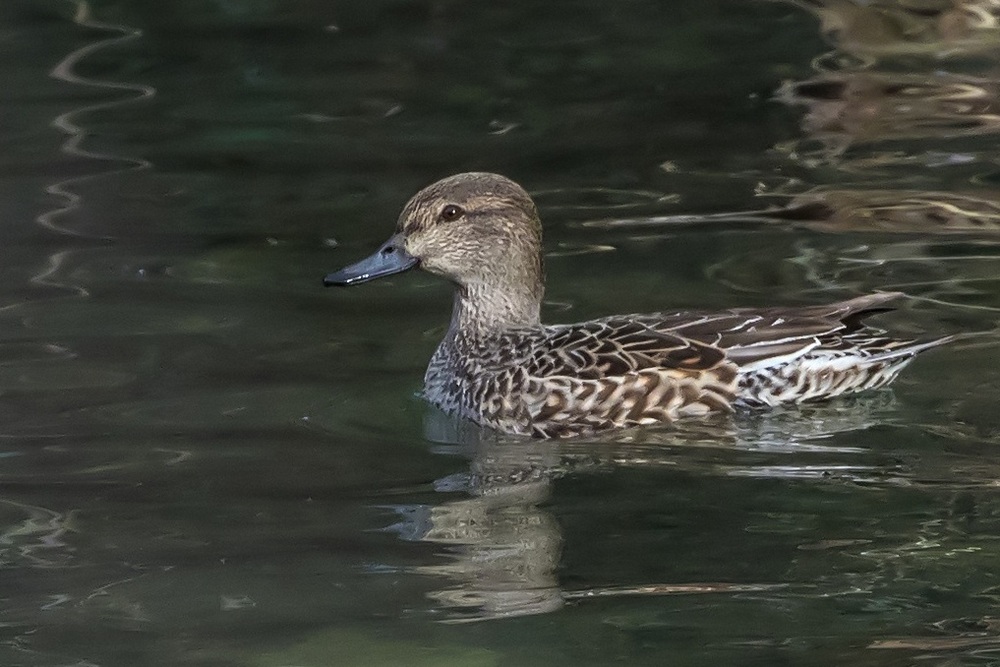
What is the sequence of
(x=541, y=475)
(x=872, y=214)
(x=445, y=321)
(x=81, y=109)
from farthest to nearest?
1. (x=81, y=109)
2. (x=872, y=214)
3. (x=445, y=321)
4. (x=541, y=475)

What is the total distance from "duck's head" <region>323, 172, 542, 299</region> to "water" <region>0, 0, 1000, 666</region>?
53 centimetres

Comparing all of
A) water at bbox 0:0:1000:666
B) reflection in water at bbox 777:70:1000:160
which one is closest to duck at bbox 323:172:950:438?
water at bbox 0:0:1000:666

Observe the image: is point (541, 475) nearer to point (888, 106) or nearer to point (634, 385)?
point (634, 385)

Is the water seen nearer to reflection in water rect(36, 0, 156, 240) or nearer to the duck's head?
reflection in water rect(36, 0, 156, 240)

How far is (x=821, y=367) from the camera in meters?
7.80

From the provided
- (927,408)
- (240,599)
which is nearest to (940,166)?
(927,408)

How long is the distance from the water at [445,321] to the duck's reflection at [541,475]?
0.07ft

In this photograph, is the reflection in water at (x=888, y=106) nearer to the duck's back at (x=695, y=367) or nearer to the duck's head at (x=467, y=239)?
the duck's head at (x=467, y=239)

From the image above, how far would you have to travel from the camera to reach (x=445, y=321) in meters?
9.63

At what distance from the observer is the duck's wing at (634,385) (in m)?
7.79

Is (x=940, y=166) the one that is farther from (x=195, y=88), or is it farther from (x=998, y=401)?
(x=195, y=88)

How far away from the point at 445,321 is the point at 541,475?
230 centimetres

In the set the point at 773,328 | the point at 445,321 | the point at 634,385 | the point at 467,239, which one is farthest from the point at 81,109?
the point at 773,328

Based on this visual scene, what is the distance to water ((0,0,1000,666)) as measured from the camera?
6.12 metres
